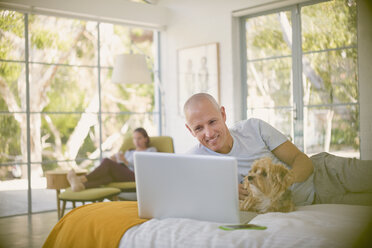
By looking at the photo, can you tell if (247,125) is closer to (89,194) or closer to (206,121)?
(206,121)

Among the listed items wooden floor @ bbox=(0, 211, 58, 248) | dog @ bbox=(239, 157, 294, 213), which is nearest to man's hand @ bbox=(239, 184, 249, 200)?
dog @ bbox=(239, 157, 294, 213)

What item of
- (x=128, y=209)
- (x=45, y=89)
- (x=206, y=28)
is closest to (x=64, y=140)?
(x=45, y=89)

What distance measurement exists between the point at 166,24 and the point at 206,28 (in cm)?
86

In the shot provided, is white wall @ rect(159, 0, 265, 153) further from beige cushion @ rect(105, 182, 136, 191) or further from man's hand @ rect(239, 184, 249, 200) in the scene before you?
man's hand @ rect(239, 184, 249, 200)

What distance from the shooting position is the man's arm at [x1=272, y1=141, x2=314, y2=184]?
6.14ft

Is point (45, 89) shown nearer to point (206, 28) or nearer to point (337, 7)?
point (206, 28)

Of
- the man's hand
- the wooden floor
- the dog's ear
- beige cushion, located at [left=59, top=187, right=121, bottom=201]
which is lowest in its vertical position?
the wooden floor

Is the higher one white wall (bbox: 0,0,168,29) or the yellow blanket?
white wall (bbox: 0,0,168,29)

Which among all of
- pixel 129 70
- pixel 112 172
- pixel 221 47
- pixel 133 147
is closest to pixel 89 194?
pixel 112 172

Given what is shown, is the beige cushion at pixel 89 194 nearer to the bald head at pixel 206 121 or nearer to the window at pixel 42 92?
the window at pixel 42 92

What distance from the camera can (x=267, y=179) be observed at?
1.62m

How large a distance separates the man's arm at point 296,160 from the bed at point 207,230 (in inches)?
6.6

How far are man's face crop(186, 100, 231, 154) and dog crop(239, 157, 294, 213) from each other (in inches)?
11.4

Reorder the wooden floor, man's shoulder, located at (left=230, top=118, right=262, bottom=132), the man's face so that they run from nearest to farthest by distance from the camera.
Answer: the man's face → man's shoulder, located at (left=230, top=118, right=262, bottom=132) → the wooden floor
